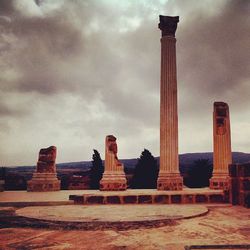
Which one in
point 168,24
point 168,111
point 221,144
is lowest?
point 221,144

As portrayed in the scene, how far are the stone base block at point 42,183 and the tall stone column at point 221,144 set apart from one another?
6.53m

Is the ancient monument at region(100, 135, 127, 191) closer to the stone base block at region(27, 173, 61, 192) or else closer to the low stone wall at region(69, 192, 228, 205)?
the stone base block at region(27, 173, 61, 192)

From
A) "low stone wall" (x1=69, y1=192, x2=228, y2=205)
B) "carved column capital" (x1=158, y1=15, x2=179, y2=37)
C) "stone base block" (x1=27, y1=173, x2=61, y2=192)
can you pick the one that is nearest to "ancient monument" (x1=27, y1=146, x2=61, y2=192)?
"stone base block" (x1=27, y1=173, x2=61, y2=192)

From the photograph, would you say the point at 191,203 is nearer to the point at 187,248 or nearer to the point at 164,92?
the point at 164,92

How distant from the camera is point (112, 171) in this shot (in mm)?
13422

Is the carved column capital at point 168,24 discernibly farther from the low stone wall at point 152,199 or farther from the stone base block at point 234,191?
the low stone wall at point 152,199

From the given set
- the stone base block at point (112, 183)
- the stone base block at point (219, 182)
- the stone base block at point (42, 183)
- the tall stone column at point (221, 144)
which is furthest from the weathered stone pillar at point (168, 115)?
the stone base block at point (42, 183)

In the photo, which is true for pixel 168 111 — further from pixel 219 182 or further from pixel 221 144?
pixel 219 182

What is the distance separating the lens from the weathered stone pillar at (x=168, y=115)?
1230cm

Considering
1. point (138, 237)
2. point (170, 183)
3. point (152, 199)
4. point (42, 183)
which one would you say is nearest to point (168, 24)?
point (170, 183)

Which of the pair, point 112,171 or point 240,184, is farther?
point 112,171

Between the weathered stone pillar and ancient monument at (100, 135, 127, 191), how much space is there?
5.72ft

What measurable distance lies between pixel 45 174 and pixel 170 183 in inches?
204

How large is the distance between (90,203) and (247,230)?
16.1 ft
